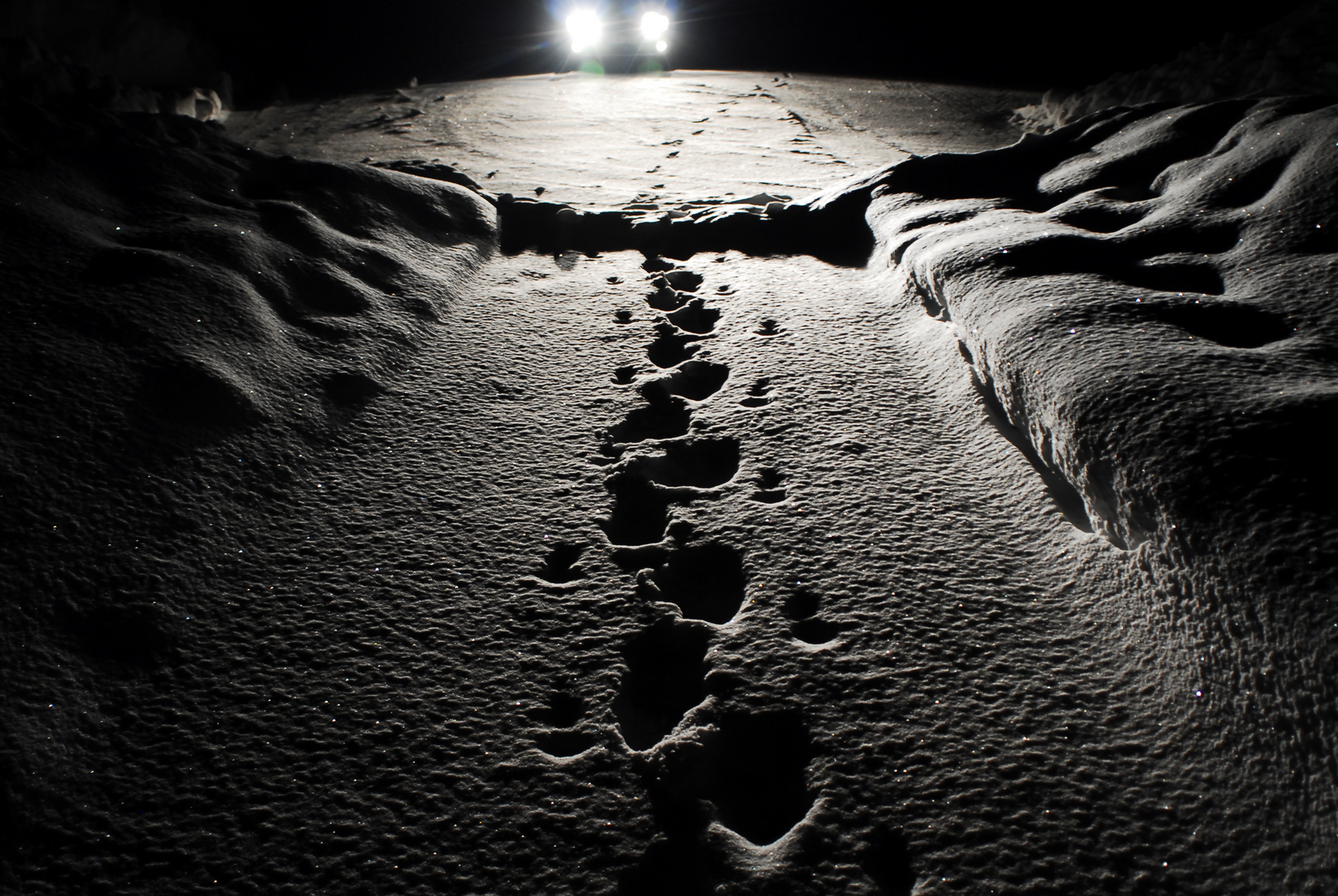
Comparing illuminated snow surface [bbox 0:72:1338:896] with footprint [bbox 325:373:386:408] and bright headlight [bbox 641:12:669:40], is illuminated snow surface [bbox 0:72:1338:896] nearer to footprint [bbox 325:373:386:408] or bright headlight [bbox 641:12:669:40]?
footprint [bbox 325:373:386:408]

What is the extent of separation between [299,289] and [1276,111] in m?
2.40

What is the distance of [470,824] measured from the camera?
77cm

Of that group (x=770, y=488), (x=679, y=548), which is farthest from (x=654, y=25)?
(x=679, y=548)

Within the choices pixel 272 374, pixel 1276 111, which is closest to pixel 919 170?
pixel 1276 111

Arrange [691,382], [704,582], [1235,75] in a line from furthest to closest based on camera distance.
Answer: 1. [1235,75]
2. [691,382]
3. [704,582]

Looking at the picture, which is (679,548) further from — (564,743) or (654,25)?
(654,25)

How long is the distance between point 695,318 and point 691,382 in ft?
1.13

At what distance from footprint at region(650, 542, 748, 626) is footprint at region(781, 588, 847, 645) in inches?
3.0

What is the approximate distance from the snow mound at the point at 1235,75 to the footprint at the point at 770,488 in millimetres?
2705

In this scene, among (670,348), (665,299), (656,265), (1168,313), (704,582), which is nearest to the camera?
(704,582)

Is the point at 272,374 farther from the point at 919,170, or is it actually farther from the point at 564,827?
the point at 919,170

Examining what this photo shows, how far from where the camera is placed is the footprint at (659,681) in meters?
0.89

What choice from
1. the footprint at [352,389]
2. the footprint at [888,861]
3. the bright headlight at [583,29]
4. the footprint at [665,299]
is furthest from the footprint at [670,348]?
the bright headlight at [583,29]

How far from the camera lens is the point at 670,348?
1.73 m
